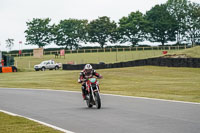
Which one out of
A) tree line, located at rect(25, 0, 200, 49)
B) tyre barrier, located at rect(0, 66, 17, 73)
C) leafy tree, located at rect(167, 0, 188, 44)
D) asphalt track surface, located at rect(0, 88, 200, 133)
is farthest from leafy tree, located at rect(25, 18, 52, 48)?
asphalt track surface, located at rect(0, 88, 200, 133)

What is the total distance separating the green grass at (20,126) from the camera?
905 cm

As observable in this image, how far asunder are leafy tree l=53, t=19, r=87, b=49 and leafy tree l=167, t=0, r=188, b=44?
92.1 feet

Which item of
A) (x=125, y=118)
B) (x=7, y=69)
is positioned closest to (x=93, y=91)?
(x=125, y=118)

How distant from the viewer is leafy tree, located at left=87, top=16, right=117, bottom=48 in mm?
135500

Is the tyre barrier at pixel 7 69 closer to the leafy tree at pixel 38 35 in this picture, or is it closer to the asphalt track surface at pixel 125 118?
the asphalt track surface at pixel 125 118

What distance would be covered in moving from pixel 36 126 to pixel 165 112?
4.04 metres

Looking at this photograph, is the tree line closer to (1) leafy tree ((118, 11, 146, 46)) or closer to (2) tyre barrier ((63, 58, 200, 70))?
(1) leafy tree ((118, 11, 146, 46))

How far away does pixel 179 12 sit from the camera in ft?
452

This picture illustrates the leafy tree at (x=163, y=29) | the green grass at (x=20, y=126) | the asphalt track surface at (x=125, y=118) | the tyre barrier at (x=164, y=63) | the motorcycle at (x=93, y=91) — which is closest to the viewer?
the green grass at (x=20, y=126)

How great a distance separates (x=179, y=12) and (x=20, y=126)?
433 ft

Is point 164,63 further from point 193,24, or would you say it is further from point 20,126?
point 193,24

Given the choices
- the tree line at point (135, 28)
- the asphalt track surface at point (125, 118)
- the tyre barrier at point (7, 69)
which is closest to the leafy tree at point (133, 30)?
the tree line at point (135, 28)

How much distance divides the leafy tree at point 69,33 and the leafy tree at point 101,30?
4623mm

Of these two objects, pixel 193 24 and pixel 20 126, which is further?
pixel 193 24
